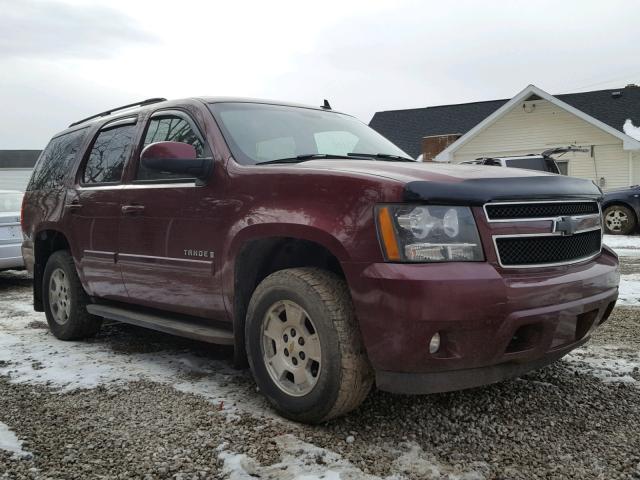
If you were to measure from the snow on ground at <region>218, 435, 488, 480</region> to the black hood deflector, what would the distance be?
114cm

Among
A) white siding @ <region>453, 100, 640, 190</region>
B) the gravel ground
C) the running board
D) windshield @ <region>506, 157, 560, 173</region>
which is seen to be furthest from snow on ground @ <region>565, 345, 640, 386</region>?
white siding @ <region>453, 100, 640, 190</region>

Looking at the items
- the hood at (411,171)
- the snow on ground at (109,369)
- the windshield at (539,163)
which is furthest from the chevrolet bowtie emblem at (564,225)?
the windshield at (539,163)

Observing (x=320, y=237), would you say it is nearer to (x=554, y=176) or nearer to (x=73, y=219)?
(x=554, y=176)

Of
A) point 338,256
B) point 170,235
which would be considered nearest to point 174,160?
point 170,235

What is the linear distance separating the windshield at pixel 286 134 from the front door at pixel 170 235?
22cm

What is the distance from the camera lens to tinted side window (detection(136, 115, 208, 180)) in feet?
12.4

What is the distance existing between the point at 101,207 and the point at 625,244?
10633 millimetres

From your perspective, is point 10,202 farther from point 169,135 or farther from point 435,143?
point 435,143

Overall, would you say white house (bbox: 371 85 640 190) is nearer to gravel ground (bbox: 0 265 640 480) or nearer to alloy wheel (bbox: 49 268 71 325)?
alloy wheel (bbox: 49 268 71 325)

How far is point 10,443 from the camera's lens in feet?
9.42

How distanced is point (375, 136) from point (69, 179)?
8.52 feet

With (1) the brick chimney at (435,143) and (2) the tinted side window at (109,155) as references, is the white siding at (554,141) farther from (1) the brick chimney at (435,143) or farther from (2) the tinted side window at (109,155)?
(2) the tinted side window at (109,155)

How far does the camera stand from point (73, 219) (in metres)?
4.80

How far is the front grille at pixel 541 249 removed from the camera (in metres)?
2.67
